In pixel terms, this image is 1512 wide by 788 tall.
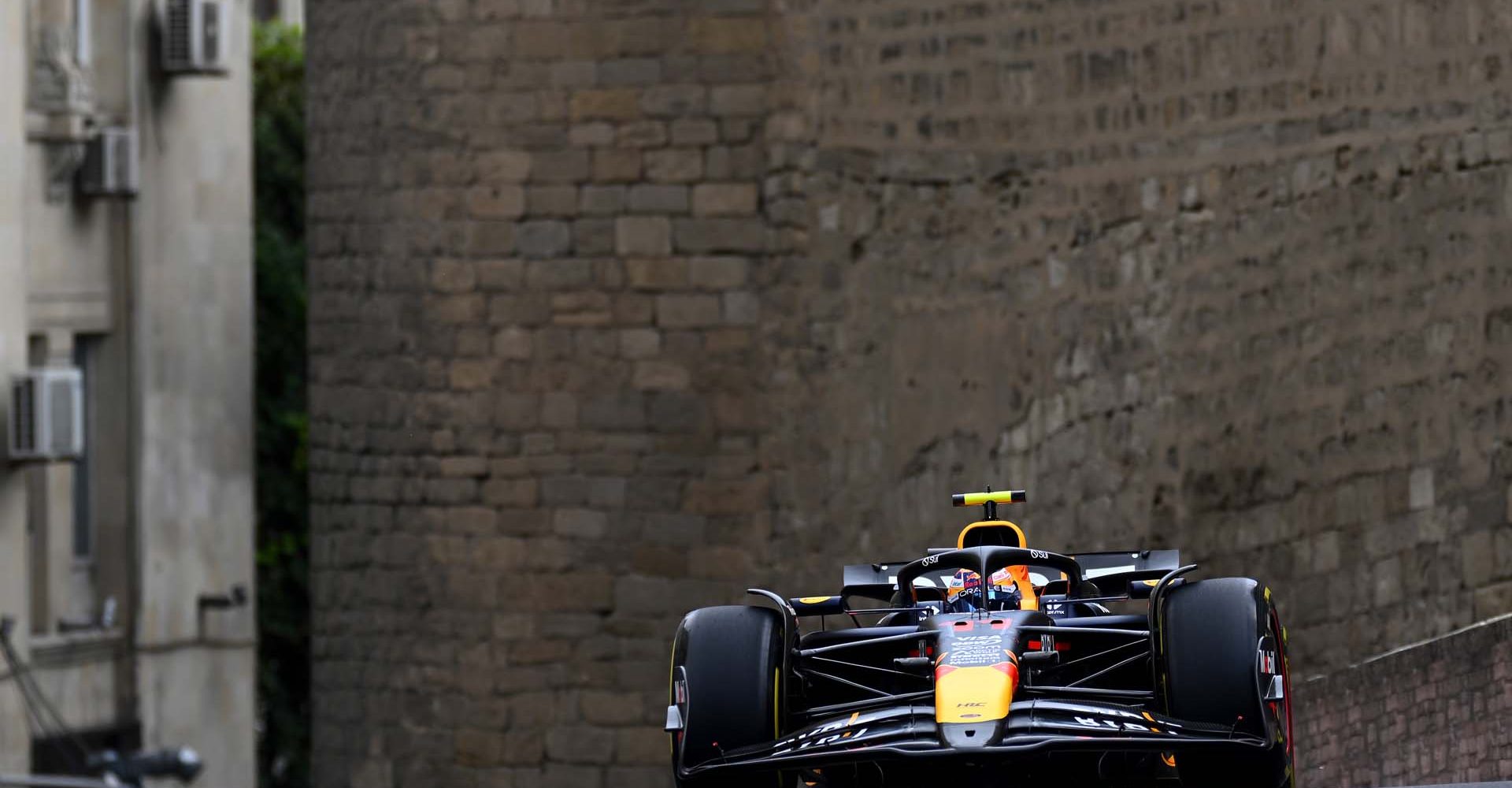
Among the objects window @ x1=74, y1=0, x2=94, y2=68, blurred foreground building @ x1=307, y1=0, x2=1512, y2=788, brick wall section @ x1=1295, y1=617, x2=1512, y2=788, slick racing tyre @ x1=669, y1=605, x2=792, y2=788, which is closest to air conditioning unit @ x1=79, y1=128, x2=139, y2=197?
window @ x1=74, y1=0, x2=94, y2=68

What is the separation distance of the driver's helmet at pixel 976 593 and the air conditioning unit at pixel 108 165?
1799cm

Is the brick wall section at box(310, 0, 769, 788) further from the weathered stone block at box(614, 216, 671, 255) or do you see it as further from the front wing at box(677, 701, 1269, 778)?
the front wing at box(677, 701, 1269, 778)

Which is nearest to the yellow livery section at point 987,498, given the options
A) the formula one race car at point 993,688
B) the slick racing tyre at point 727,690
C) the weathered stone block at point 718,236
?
the formula one race car at point 993,688

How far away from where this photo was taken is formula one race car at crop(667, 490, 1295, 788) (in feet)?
24.4

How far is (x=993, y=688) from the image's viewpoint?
24.7 ft

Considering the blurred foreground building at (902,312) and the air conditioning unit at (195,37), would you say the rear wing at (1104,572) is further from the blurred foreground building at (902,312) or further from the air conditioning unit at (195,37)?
the air conditioning unit at (195,37)

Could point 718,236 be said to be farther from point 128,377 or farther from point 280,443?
point 280,443

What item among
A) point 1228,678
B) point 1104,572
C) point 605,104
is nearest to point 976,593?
point 1104,572

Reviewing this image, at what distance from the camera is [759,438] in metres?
14.7

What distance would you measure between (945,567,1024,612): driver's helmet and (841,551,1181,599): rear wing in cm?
51

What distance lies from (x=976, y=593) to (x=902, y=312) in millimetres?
6529

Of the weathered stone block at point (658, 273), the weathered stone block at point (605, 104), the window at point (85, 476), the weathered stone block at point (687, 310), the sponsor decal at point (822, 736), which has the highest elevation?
the weathered stone block at point (605, 104)

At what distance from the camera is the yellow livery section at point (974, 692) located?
741 cm

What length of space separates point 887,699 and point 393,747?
8.68 metres
